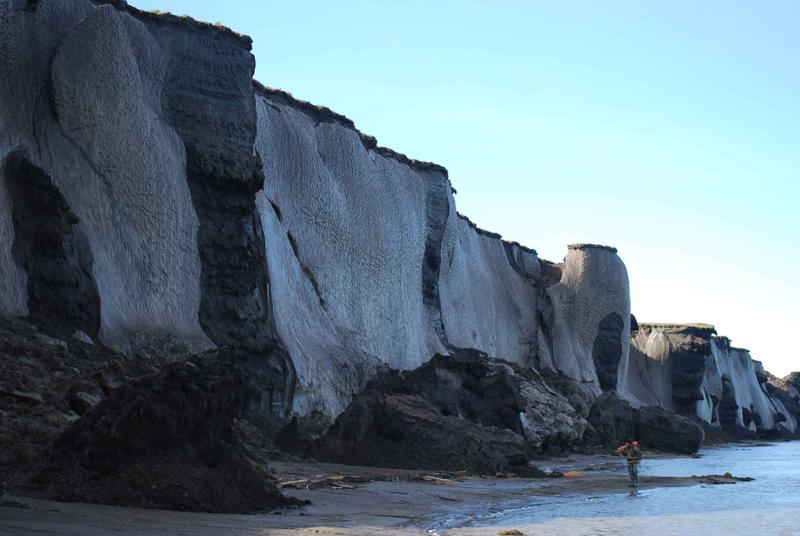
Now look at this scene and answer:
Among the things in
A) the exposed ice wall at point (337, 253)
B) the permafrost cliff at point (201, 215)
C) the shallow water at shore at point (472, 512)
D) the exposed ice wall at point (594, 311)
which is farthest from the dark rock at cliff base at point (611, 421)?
the shallow water at shore at point (472, 512)

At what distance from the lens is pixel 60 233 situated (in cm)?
2095

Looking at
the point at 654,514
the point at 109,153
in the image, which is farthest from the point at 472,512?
the point at 109,153

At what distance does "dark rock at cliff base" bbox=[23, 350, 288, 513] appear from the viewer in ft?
35.6

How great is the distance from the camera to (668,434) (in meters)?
47.8

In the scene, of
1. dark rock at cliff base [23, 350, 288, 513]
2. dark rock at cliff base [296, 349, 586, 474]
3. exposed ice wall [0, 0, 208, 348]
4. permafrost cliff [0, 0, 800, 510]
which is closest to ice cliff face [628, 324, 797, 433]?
permafrost cliff [0, 0, 800, 510]

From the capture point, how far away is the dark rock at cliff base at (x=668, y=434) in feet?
156

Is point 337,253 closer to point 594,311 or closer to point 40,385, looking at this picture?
point 40,385

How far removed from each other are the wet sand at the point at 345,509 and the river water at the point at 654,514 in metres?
0.32

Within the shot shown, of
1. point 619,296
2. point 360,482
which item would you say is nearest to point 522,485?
point 360,482

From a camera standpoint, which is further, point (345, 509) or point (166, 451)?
point (345, 509)

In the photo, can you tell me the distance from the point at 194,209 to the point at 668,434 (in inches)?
1154

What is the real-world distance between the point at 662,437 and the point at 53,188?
113 ft

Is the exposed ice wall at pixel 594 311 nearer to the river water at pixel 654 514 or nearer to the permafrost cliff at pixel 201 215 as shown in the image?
the permafrost cliff at pixel 201 215

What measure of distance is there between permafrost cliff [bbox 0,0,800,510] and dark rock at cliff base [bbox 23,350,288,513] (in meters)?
8.72
